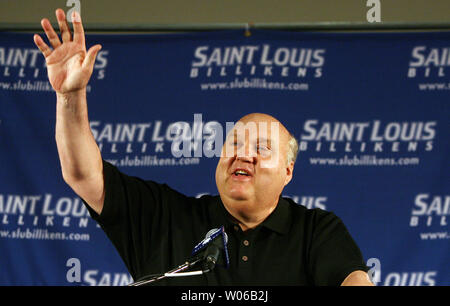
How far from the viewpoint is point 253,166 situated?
75.5 inches

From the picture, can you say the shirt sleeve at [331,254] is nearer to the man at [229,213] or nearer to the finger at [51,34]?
the man at [229,213]

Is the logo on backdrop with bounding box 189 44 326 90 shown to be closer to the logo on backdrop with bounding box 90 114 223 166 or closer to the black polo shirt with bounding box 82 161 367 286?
the logo on backdrop with bounding box 90 114 223 166

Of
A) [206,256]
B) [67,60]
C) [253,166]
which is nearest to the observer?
[206,256]

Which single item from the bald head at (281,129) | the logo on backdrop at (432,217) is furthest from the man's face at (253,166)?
the logo on backdrop at (432,217)

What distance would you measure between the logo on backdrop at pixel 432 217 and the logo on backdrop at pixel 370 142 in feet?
0.68

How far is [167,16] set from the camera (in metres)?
3.08

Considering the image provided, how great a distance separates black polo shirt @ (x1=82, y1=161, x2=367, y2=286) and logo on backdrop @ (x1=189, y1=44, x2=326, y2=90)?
3.08ft

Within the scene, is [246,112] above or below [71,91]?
above

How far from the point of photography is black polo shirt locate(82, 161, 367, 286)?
6.04ft

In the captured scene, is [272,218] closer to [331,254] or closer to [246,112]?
[331,254]

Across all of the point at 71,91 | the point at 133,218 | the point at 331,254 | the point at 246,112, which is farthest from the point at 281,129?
the point at 246,112

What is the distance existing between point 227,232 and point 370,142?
3.77 feet
